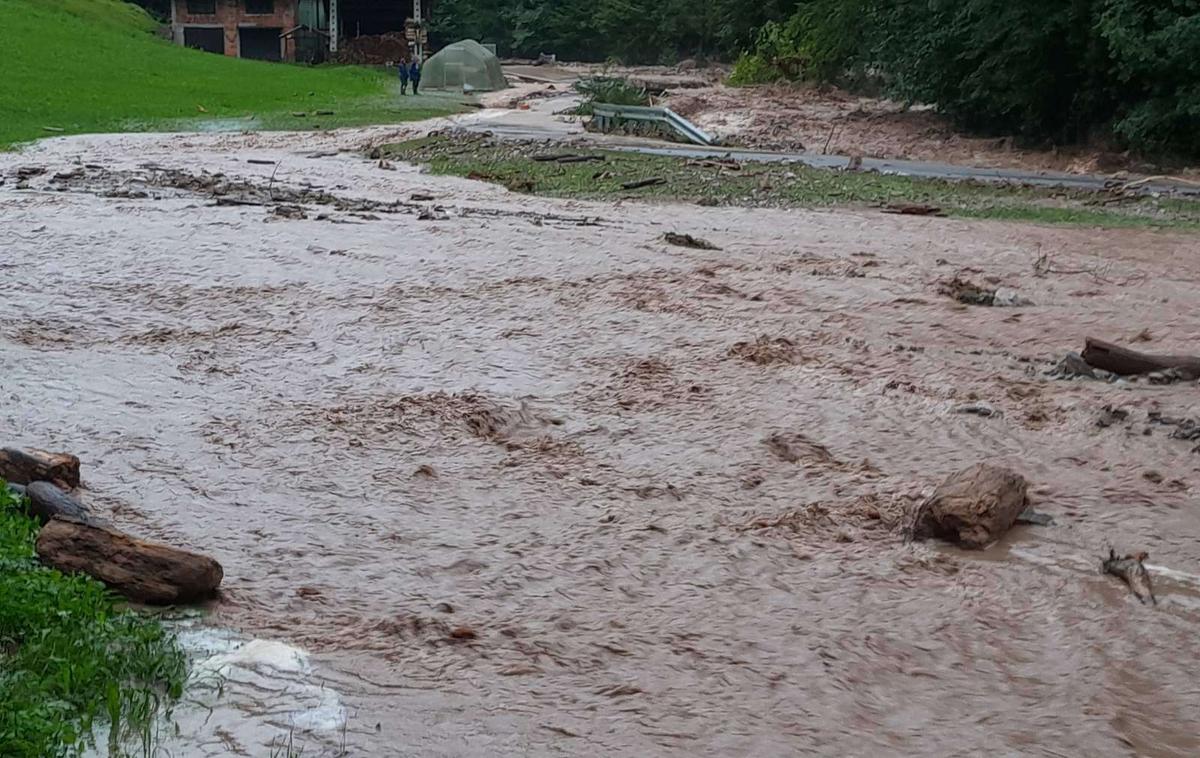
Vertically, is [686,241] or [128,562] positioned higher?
[128,562]

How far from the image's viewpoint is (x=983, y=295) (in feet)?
41.4

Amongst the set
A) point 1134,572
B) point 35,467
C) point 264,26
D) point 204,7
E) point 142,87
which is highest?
point 204,7

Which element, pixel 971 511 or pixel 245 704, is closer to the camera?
pixel 245 704

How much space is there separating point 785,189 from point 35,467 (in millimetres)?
15635

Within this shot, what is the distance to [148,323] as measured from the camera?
11648 mm

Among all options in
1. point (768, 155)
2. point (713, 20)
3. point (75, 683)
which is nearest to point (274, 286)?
point (75, 683)

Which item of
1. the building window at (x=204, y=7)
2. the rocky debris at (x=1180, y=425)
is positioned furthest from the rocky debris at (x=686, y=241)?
the building window at (x=204, y=7)

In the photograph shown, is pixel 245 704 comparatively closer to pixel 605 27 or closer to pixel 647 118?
pixel 647 118

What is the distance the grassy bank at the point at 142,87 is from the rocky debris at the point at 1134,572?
26098mm

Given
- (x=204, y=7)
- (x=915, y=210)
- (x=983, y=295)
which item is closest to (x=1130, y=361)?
(x=983, y=295)

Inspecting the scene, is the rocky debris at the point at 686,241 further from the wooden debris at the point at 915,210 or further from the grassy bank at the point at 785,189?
the grassy bank at the point at 785,189

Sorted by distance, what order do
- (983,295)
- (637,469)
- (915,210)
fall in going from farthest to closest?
(915,210) < (983,295) < (637,469)

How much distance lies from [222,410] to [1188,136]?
2132 centimetres

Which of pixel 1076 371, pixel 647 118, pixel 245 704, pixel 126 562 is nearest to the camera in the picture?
pixel 245 704
